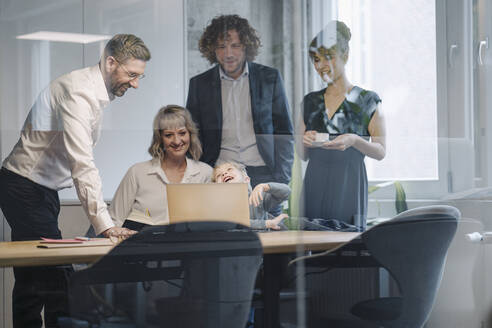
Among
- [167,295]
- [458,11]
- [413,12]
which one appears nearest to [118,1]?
[167,295]

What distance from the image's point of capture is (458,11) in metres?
2.63

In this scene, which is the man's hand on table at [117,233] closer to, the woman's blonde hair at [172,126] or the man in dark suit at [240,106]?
the woman's blonde hair at [172,126]

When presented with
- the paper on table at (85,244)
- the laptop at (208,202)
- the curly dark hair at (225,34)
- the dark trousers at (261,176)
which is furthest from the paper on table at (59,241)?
the curly dark hair at (225,34)

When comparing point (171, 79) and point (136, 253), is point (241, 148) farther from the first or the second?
point (136, 253)

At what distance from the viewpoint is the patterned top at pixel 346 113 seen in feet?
7.70

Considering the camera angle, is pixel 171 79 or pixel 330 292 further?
pixel 330 292

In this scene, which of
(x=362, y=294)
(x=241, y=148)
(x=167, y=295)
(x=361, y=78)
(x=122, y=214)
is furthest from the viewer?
(x=361, y=78)

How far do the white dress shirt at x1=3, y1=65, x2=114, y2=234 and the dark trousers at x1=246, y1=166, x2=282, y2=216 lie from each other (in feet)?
1.76

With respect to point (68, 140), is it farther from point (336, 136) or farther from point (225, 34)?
point (336, 136)

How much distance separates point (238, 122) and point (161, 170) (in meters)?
0.35

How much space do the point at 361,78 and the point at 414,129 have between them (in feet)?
1.06

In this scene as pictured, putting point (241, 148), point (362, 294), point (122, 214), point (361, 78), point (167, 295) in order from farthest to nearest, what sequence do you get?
point (361, 78)
point (362, 294)
point (241, 148)
point (122, 214)
point (167, 295)

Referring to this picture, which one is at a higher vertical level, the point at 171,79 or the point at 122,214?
the point at 171,79

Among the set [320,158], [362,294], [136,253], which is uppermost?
[320,158]
